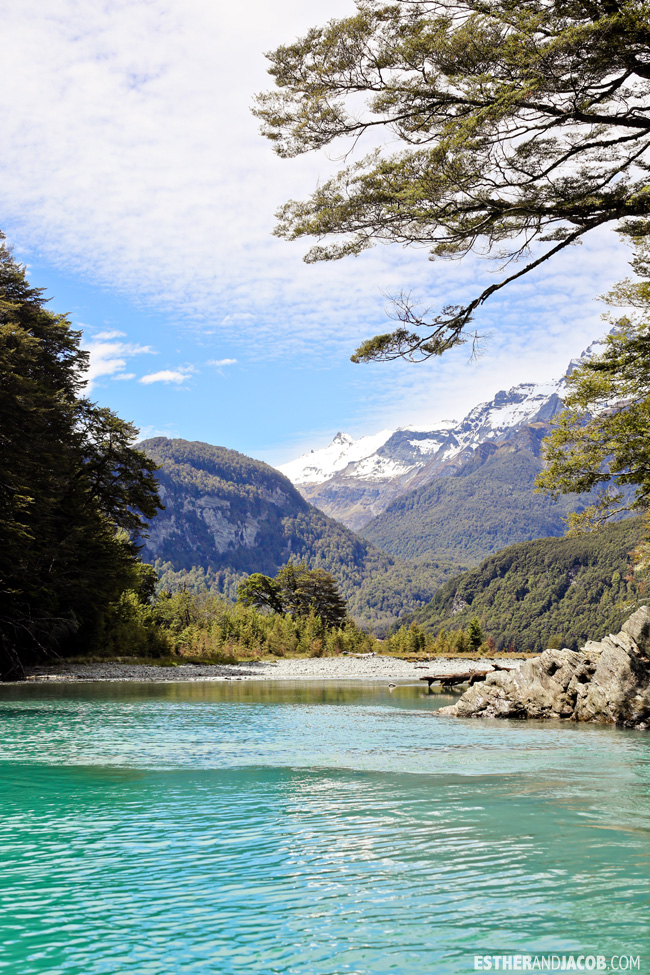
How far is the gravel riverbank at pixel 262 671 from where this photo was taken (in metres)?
34.7

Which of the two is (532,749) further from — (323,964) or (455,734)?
(323,964)

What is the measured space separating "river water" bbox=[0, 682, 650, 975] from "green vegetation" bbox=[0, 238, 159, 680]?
17.5m

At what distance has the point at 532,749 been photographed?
14.1 meters

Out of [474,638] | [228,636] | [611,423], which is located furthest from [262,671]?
[474,638]

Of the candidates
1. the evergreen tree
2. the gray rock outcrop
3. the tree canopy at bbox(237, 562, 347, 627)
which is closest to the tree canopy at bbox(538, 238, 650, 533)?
the gray rock outcrop

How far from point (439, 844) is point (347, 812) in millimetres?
1664

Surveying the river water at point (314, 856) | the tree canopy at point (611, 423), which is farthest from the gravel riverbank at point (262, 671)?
the tree canopy at point (611, 423)

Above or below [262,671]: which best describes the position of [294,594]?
above

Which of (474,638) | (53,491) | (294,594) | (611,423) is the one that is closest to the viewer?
(611,423)

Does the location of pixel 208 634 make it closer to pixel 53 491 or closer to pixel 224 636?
pixel 224 636

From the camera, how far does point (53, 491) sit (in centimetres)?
3331

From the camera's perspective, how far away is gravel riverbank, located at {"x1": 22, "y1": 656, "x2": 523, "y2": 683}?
1366 inches

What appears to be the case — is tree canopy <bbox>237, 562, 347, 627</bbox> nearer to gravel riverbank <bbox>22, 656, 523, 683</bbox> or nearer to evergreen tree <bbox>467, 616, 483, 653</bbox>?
evergreen tree <bbox>467, 616, 483, 653</bbox>

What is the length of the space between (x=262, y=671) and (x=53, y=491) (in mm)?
19039
